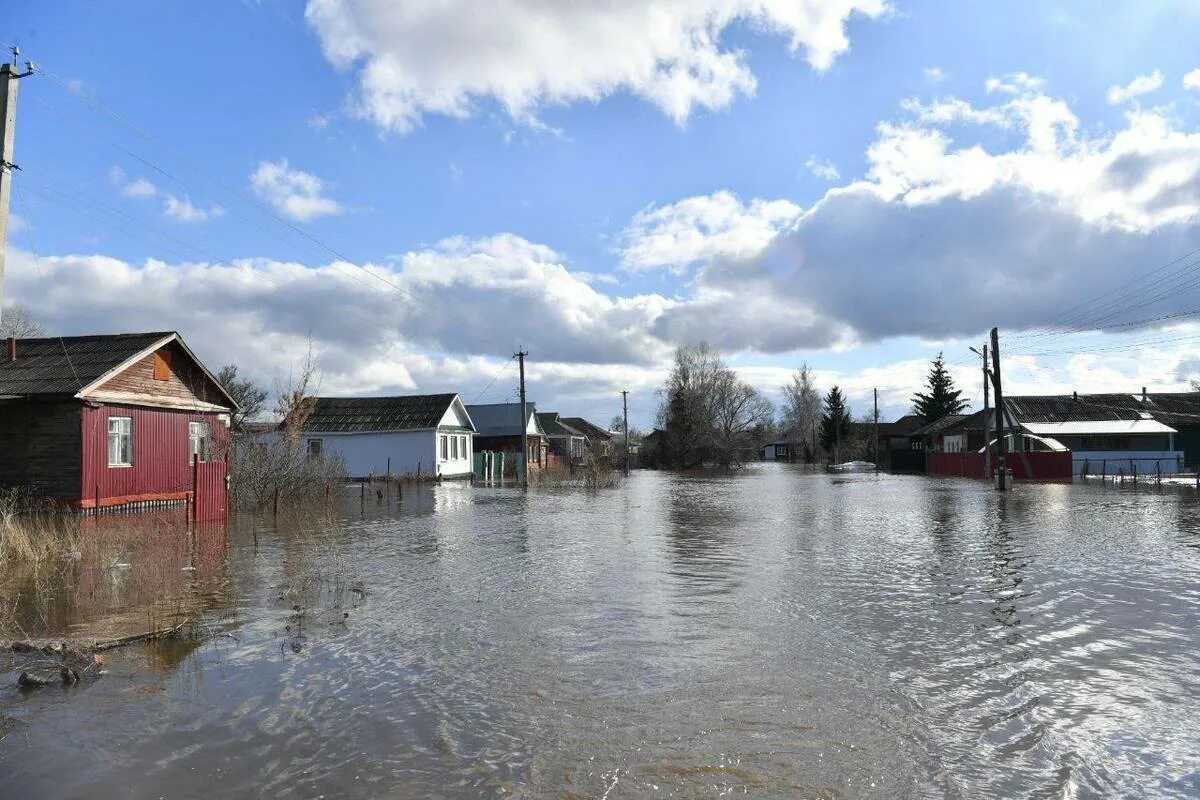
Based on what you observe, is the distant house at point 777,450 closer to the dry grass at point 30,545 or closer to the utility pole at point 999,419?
the utility pole at point 999,419

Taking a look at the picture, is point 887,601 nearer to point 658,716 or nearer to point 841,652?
point 841,652

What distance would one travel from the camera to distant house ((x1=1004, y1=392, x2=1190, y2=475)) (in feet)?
147

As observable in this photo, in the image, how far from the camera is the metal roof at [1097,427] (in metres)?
46.6

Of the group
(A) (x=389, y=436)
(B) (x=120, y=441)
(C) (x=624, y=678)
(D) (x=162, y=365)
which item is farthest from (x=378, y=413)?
(C) (x=624, y=678)

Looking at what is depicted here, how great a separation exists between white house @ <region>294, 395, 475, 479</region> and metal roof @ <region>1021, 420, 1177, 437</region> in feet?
110

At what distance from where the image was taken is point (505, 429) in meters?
60.6

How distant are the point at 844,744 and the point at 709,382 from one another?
2692 inches

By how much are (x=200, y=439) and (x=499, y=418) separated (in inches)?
1526

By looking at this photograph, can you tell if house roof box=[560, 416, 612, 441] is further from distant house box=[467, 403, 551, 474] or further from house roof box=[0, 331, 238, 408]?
house roof box=[0, 331, 238, 408]

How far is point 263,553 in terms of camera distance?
43.9ft

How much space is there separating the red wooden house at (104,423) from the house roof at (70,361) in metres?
0.02

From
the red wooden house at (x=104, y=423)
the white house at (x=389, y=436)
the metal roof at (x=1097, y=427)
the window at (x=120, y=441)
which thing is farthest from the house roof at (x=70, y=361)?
the metal roof at (x=1097, y=427)

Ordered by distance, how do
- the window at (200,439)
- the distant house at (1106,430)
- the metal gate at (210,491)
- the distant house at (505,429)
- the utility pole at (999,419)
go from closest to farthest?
the metal gate at (210,491) < the window at (200,439) < the utility pole at (999,419) < the distant house at (1106,430) < the distant house at (505,429)

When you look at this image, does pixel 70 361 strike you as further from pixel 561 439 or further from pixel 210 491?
pixel 561 439
